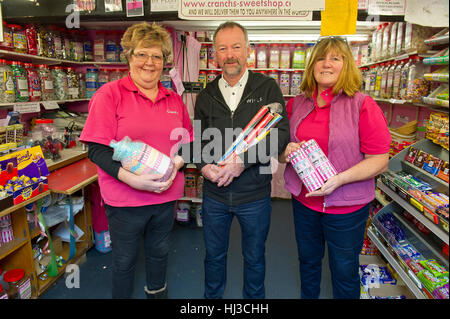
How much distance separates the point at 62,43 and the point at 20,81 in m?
0.85

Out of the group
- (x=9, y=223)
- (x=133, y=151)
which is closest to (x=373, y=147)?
(x=133, y=151)

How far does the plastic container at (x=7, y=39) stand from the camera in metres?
2.24

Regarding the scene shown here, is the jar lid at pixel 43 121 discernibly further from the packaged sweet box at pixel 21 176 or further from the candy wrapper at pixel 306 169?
the candy wrapper at pixel 306 169

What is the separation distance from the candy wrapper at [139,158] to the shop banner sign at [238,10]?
2.76 ft

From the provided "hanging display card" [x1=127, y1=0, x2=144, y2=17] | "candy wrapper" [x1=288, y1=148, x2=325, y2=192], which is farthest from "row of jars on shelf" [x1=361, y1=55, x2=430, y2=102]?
"hanging display card" [x1=127, y1=0, x2=144, y2=17]

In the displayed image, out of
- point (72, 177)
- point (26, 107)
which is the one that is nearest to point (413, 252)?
point (72, 177)

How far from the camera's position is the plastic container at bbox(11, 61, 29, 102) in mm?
2307

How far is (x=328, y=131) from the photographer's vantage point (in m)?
1.56

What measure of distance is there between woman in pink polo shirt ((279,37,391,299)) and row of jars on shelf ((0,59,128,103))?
2073 mm

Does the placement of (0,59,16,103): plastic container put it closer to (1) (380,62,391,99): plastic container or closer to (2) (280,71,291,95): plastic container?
(1) (380,62,391,99): plastic container

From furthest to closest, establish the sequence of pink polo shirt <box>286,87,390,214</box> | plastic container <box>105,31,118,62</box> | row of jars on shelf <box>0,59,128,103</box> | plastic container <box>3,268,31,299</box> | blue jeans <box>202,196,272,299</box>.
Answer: plastic container <box>105,31,118,62</box>, row of jars on shelf <box>0,59,128,103</box>, plastic container <box>3,268,31,299</box>, blue jeans <box>202,196,272,299</box>, pink polo shirt <box>286,87,390,214</box>

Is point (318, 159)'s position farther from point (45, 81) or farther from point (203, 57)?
point (203, 57)

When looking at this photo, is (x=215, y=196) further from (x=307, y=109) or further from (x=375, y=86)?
(x=375, y=86)

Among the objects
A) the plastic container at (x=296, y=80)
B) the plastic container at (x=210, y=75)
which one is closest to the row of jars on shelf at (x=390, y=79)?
the plastic container at (x=296, y=80)
